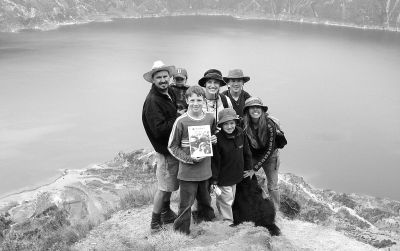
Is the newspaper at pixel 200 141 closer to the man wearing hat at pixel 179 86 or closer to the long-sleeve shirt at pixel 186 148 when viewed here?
the long-sleeve shirt at pixel 186 148

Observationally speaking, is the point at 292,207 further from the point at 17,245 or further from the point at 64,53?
the point at 64,53

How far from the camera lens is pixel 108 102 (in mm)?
28172

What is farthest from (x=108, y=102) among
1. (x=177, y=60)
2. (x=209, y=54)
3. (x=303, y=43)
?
(x=303, y=43)

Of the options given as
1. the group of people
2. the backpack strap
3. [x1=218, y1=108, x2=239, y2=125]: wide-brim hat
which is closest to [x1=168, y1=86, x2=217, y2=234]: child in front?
the group of people

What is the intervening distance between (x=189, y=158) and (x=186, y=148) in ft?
0.35

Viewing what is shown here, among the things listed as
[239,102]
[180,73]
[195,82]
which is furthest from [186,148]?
[195,82]

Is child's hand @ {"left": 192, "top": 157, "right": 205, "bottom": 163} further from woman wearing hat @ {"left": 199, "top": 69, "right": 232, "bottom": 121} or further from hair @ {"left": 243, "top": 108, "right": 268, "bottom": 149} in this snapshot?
hair @ {"left": 243, "top": 108, "right": 268, "bottom": 149}

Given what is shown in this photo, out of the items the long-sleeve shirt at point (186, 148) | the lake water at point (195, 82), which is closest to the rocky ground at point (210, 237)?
the long-sleeve shirt at point (186, 148)

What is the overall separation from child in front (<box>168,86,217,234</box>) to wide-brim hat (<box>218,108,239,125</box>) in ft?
0.39

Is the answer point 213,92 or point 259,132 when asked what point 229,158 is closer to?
point 259,132

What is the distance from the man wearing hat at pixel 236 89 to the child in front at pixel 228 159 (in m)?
0.57

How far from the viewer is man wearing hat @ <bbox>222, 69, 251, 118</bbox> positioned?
16.6 feet

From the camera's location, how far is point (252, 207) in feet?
15.5

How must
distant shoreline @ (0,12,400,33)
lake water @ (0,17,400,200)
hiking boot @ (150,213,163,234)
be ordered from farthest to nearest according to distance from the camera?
distant shoreline @ (0,12,400,33) < lake water @ (0,17,400,200) < hiking boot @ (150,213,163,234)
